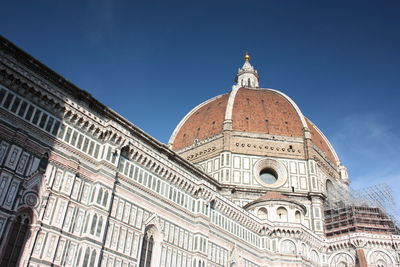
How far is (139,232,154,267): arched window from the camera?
24.1 metres

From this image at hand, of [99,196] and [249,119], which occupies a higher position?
[249,119]

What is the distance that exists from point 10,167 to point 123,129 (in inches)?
313

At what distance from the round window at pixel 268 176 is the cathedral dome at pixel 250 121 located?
4.15 meters

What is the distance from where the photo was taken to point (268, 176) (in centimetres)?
4597

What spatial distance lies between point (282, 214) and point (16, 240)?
960 inches

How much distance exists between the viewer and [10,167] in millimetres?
19047

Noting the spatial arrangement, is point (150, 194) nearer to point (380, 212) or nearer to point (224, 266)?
point (224, 266)

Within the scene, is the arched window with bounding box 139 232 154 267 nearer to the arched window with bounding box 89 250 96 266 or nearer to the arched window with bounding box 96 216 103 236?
the arched window with bounding box 96 216 103 236

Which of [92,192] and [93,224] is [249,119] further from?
[93,224]

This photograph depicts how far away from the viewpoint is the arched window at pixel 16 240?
704 inches

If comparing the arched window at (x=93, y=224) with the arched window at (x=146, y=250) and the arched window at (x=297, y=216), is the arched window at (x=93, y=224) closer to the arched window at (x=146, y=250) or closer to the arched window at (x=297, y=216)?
the arched window at (x=146, y=250)

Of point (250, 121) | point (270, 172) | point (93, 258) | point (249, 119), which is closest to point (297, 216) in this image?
point (270, 172)

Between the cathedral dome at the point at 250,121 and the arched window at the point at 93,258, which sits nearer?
the arched window at the point at 93,258

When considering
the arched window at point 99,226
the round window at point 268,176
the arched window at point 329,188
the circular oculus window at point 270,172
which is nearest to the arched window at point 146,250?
the arched window at point 99,226
